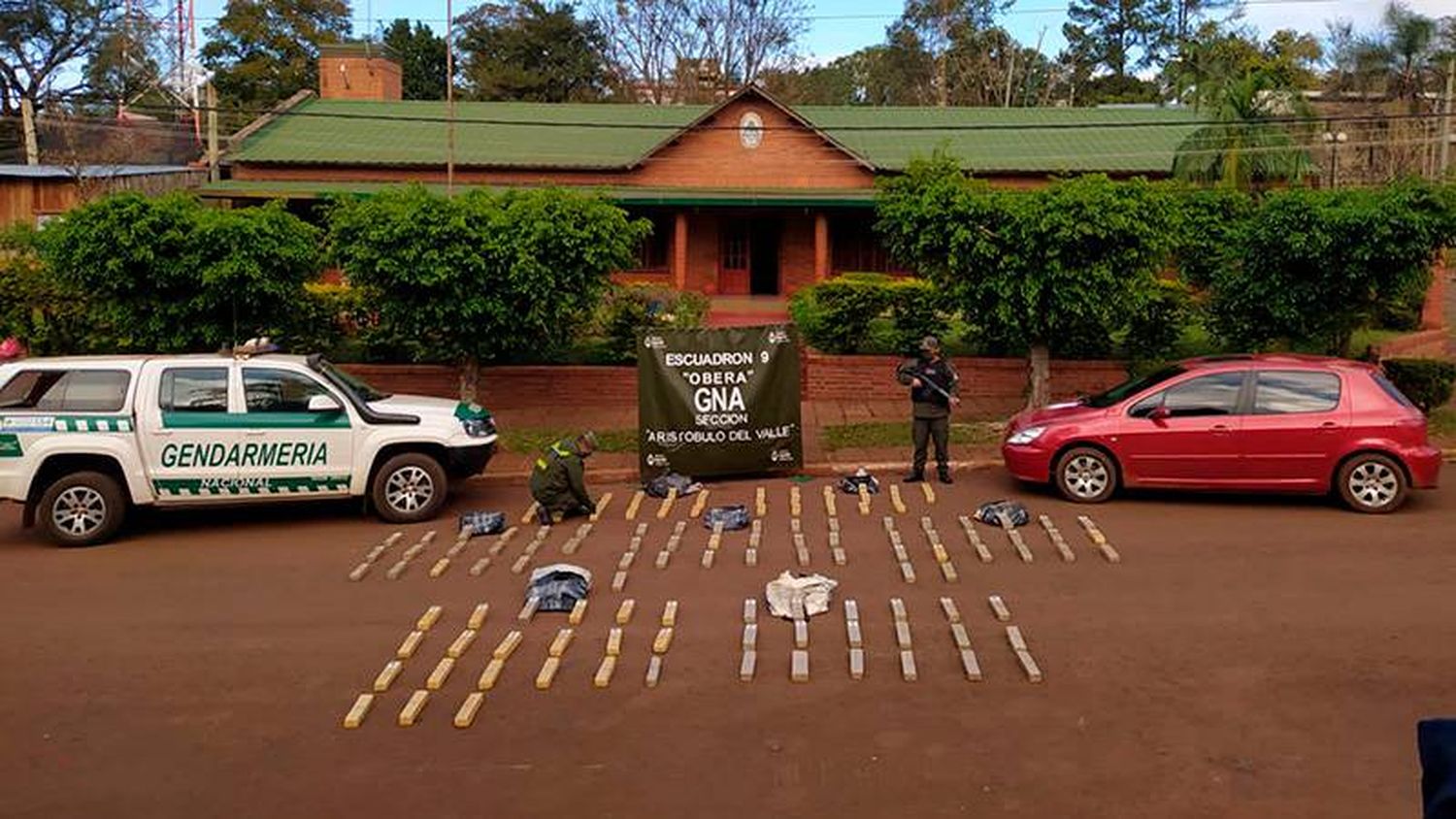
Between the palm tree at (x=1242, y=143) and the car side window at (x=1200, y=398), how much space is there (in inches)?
468

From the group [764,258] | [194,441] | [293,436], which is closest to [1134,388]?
[293,436]

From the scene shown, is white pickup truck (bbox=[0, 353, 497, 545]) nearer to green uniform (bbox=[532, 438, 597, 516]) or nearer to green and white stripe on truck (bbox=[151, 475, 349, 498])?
green and white stripe on truck (bbox=[151, 475, 349, 498])

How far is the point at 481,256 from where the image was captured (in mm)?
14742

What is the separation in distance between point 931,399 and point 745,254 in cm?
1854

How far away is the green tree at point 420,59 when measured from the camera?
197 feet

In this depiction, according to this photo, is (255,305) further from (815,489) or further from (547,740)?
(547,740)

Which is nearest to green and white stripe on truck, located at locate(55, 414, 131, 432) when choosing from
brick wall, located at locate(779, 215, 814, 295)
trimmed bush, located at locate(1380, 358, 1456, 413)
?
trimmed bush, located at locate(1380, 358, 1456, 413)

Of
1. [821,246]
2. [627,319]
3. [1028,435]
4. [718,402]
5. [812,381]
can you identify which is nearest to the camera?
[1028,435]

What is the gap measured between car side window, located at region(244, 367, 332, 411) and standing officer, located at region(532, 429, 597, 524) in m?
2.16

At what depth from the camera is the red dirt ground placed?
5820 millimetres

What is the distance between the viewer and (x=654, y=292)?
68.7ft

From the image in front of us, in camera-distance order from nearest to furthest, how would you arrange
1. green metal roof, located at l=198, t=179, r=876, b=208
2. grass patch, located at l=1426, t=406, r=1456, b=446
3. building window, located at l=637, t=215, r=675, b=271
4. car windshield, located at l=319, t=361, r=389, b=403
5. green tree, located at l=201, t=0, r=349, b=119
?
car windshield, located at l=319, t=361, r=389, b=403 → grass patch, located at l=1426, t=406, r=1456, b=446 → green metal roof, located at l=198, t=179, r=876, b=208 → building window, located at l=637, t=215, r=675, b=271 → green tree, located at l=201, t=0, r=349, b=119

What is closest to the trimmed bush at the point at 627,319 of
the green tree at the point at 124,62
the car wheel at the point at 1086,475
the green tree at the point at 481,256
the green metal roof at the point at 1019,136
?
the green tree at the point at 481,256

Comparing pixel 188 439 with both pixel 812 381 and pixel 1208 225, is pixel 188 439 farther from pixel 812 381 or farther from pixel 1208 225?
pixel 1208 225
